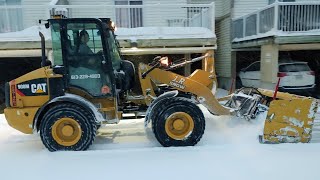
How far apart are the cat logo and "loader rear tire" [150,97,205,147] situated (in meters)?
1.88

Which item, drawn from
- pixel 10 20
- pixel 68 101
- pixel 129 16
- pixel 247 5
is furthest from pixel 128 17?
A: pixel 68 101

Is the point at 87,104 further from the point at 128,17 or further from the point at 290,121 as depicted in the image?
the point at 128,17

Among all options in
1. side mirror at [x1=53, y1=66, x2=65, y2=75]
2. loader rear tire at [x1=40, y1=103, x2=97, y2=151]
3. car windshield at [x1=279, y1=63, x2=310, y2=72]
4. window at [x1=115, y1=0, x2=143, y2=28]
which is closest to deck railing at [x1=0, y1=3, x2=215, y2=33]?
window at [x1=115, y1=0, x2=143, y2=28]

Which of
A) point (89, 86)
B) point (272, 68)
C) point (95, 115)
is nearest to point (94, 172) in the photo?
point (95, 115)

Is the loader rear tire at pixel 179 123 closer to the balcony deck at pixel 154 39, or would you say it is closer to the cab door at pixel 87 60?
the cab door at pixel 87 60

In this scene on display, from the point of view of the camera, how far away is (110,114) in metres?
5.33

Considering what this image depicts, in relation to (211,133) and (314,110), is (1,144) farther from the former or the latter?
(314,110)

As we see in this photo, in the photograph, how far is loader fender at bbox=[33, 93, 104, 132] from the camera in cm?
494

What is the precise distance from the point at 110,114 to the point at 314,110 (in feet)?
11.5

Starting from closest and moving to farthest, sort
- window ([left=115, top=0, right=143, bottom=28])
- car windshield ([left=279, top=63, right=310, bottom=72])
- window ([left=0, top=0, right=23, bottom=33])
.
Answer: window ([left=0, top=0, right=23, bottom=33])
car windshield ([left=279, top=63, right=310, bottom=72])
window ([left=115, top=0, right=143, bottom=28])

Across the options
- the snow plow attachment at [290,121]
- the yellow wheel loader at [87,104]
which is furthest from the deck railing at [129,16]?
the yellow wheel loader at [87,104]

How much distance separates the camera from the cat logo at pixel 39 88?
5078 millimetres

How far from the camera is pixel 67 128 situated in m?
4.98

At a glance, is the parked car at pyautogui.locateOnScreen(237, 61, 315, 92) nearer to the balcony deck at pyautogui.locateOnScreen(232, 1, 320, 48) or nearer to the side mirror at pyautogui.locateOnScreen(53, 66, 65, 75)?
the balcony deck at pyautogui.locateOnScreen(232, 1, 320, 48)
